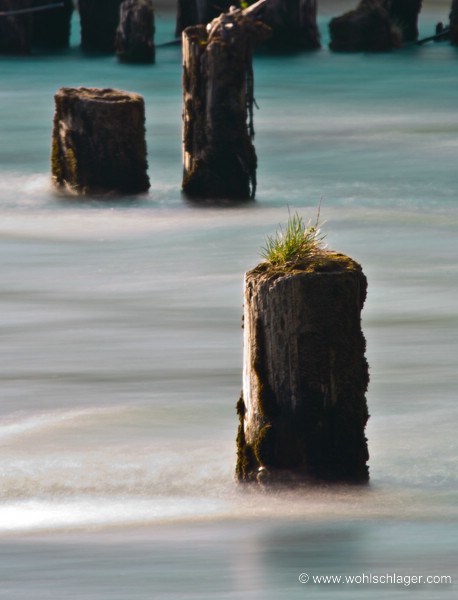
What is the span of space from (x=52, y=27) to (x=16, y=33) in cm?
199

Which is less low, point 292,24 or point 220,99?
point 220,99

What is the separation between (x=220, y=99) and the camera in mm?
11891

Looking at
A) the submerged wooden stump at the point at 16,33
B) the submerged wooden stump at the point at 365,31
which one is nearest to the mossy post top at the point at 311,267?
the submerged wooden stump at the point at 16,33

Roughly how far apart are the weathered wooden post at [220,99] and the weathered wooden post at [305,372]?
6.23m

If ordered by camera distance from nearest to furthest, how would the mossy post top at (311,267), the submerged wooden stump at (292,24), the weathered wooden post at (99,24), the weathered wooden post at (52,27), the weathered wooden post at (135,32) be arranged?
the mossy post top at (311,267)
the weathered wooden post at (135,32)
the weathered wooden post at (99,24)
the submerged wooden stump at (292,24)
the weathered wooden post at (52,27)

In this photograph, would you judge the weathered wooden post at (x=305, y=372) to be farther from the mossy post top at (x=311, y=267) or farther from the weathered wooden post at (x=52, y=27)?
the weathered wooden post at (x=52, y=27)

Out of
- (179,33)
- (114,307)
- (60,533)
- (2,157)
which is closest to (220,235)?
(114,307)

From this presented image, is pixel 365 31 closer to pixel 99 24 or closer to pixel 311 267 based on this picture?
pixel 99 24

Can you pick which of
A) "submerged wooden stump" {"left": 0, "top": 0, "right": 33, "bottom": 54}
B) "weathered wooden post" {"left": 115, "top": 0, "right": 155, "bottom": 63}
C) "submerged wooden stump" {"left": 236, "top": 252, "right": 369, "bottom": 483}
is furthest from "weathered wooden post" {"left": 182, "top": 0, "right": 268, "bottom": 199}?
"submerged wooden stump" {"left": 0, "top": 0, "right": 33, "bottom": 54}

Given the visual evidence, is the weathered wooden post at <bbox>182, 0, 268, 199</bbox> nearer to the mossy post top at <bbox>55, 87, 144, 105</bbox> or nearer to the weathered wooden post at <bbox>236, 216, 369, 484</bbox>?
the mossy post top at <bbox>55, 87, 144, 105</bbox>

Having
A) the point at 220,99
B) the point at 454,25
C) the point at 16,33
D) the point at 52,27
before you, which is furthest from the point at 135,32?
the point at 220,99

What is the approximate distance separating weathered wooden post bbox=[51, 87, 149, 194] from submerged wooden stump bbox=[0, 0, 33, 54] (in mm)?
13337

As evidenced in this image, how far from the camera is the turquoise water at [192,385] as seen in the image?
5266 millimetres

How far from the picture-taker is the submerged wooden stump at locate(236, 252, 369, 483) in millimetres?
5461
